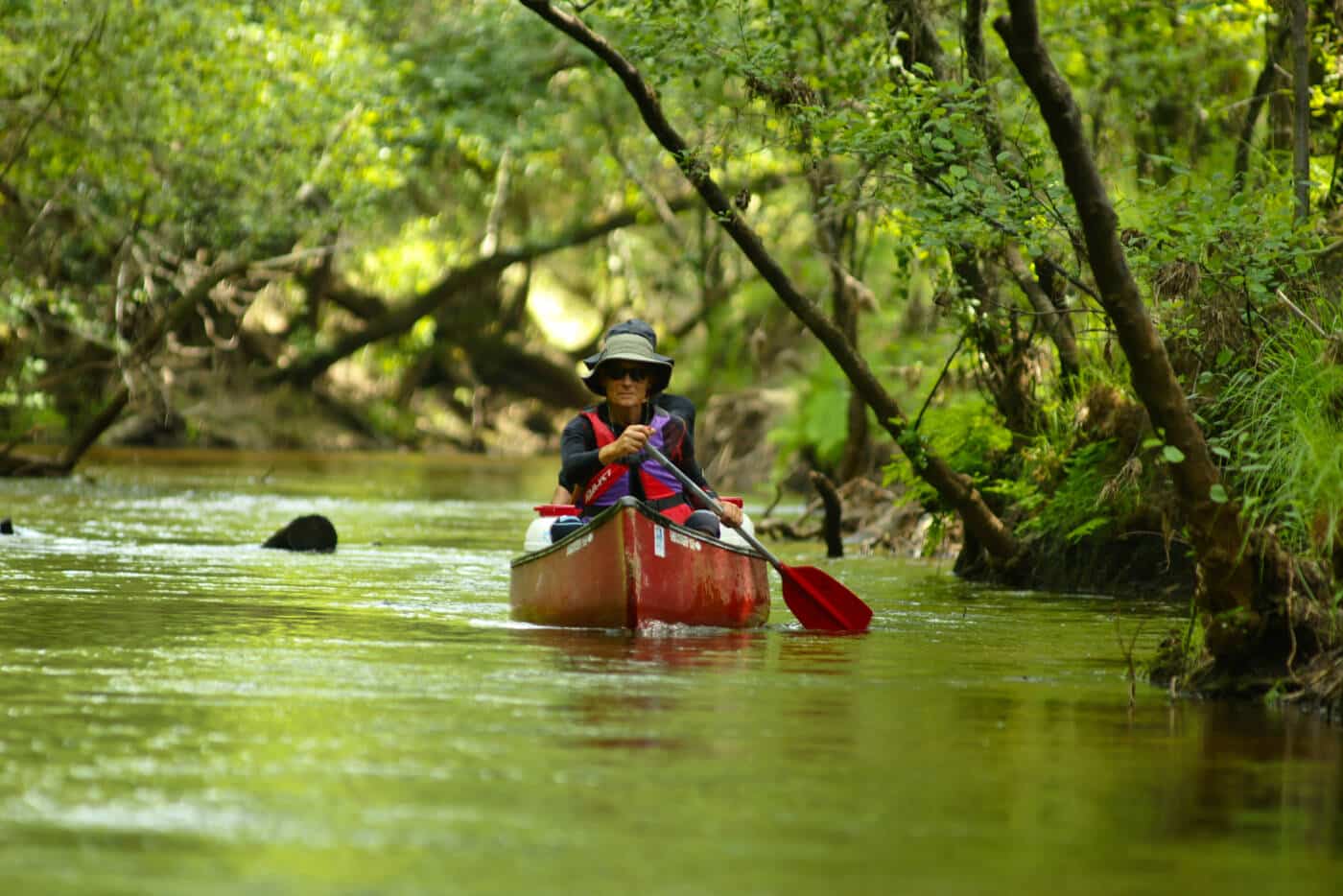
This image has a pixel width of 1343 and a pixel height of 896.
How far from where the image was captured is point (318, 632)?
959 cm

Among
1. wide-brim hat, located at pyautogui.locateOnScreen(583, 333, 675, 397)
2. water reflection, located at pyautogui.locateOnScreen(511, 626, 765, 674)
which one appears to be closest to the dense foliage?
wide-brim hat, located at pyautogui.locateOnScreen(583, 333, 675, 397)

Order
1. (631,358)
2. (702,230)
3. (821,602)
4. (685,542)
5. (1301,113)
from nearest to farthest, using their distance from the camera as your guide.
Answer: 1. (685,542)
2. (631,358)
3. (821,602)
4. (1301,113)
5. (702,230)

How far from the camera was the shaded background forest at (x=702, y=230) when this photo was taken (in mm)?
9445

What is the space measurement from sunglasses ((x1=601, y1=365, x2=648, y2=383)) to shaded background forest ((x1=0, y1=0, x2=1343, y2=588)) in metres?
1.61

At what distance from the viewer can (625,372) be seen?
10.6 m

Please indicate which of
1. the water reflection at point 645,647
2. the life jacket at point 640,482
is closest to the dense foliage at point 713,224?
the life jacket at point 640,482

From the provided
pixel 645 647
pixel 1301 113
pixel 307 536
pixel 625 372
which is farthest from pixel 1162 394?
pixel 307 536

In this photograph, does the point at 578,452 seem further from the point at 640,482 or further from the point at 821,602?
the point at 821,602

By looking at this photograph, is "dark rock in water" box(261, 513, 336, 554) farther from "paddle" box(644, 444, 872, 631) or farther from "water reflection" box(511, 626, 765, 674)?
"water reflection" box(511, 626, 765, 674)

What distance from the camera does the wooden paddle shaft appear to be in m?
10.3

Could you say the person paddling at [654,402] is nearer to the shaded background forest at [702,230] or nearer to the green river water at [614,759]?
the green river water at [614,759]

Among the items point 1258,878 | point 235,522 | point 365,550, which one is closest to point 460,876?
point 1258,878

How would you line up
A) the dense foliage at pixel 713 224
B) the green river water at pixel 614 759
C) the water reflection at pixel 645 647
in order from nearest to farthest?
the green river water at pixel 614 759 < the water reflection at pixel 645 647 < the dense foliage at pixel 713 224

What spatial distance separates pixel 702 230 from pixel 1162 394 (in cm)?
2395
